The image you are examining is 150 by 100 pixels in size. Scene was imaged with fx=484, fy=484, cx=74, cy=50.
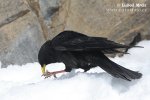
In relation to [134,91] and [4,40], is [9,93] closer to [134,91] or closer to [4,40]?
[134,91]

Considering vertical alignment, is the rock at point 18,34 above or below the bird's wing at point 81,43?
below

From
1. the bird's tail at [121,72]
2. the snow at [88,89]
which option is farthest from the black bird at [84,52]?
the snow at [88,89]

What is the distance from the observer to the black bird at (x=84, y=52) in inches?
194

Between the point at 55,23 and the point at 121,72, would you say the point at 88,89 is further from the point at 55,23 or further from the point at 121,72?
the point at 55,23

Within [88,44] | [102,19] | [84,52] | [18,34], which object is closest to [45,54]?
[84,52]

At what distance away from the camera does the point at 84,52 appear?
17.9ft

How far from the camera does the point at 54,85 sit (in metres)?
4.82

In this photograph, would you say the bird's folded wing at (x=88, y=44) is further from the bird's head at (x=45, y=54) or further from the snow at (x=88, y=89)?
the bird's head at (x=45, y=54)

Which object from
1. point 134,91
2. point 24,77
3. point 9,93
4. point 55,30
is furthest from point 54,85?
point 55,30

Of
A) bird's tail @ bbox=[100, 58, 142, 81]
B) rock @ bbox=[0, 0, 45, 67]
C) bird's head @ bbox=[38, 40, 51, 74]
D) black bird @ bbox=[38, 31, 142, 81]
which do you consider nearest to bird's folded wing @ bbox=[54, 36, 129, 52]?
black bird @ bbox=[38, 31, 142, 81]

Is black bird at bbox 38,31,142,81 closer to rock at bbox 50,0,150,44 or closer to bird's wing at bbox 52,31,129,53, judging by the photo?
bird's wing at bbox 52,31,129,53

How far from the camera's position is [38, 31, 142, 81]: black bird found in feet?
16.2

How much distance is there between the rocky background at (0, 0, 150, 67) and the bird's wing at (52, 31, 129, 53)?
216cm

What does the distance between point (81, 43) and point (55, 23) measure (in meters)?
2.82
